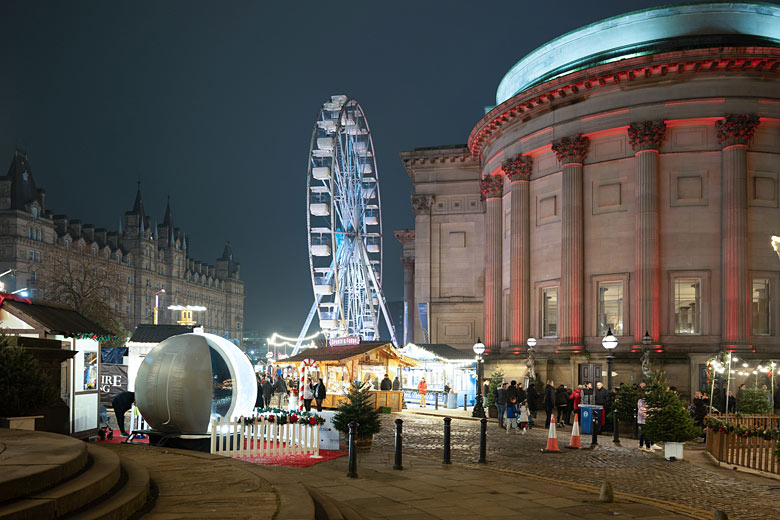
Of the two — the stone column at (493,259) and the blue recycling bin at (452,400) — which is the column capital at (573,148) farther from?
the blue recycling bin at (452,400)

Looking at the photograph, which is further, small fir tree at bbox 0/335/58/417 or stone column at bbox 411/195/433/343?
stone column at bbox 411/195/433/343

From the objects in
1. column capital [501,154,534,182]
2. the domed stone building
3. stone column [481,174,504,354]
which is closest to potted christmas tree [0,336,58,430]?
the domed stone building

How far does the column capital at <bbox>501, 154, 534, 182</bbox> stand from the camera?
46281 millimetres

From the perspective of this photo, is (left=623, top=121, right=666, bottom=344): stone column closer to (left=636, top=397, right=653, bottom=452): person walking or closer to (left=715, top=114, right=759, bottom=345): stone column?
(left=715, top=114, right=759, bottom=345): stone column

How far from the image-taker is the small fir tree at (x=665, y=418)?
20641 millimetres

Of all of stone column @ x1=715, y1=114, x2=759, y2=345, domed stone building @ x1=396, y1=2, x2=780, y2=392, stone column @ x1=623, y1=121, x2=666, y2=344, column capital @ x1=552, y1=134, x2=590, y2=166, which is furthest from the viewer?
column capital @ x1=552, y1=134, x2=590, y2=166

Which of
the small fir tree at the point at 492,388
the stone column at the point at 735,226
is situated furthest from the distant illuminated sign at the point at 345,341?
the stone column at the point at 735,226

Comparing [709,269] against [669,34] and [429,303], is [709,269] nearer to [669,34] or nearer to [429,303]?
[669,34]

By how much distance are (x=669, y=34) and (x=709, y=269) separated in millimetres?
13038

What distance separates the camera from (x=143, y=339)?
35.0 meters

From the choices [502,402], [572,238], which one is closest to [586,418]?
[502,402]

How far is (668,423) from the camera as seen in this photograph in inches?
814

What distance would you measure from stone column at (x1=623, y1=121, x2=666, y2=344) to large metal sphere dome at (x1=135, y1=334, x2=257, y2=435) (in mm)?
26567

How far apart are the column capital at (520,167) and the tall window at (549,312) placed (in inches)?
264
